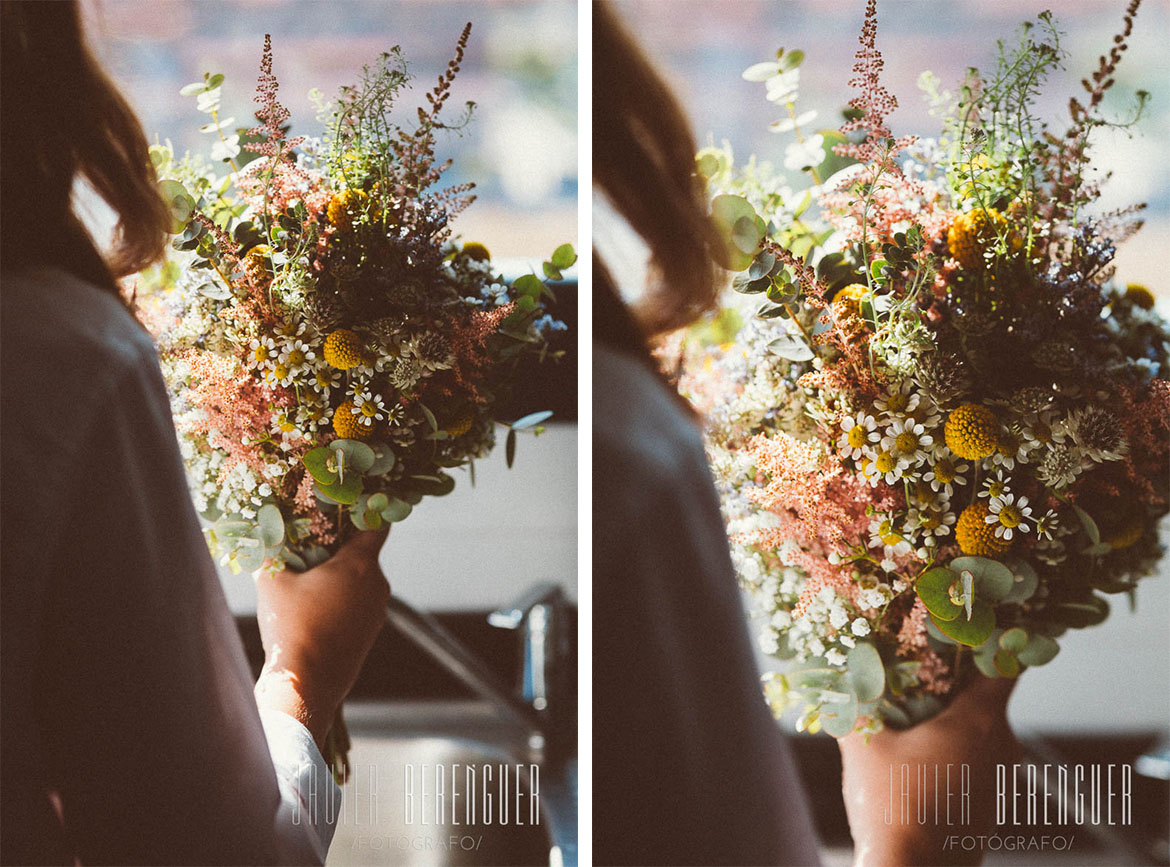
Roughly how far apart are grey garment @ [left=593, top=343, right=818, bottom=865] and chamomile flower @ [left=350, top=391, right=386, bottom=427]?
0.35m

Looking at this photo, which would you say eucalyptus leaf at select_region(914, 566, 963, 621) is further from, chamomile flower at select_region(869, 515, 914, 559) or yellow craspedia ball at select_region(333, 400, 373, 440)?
yellow craspedia ball at select_region(333, 400, 373, 440)

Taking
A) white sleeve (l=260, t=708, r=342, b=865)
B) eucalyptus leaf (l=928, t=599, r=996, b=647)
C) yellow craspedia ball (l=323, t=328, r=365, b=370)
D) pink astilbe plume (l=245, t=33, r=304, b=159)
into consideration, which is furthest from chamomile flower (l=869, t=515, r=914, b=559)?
pink astilbe plume (l=245, t=33, r=304, b=159)

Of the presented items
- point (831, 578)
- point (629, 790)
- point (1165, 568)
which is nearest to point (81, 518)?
point (629, 790)

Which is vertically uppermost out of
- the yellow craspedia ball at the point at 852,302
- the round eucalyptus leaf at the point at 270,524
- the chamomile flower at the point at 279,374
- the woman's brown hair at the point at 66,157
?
the woman's brown hair at the point at 66,157

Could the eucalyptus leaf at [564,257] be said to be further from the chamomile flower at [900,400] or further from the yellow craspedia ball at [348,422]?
the chamomile flower at [900,400]

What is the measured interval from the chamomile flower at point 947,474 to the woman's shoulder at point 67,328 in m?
1.24

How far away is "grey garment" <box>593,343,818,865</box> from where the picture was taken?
157 cm

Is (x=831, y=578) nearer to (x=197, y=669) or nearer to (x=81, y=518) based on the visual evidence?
(x=197, y=669)

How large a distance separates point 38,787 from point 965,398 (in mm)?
1562

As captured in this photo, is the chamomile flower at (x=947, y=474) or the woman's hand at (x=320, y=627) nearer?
the chamomile flower at (x=947, y=474)

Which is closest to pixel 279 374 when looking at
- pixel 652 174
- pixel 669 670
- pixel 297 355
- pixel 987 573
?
pixel 297 355

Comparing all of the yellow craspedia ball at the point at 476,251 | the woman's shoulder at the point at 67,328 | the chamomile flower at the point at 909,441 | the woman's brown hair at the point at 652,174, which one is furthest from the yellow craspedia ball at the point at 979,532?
the woman's shoulder at the point at 67,328

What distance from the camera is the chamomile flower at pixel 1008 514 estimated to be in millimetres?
1473

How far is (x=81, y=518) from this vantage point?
152cm
